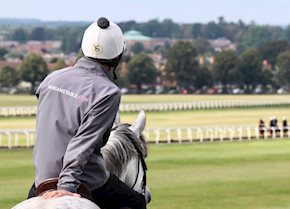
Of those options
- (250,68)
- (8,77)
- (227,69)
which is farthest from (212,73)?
(8,77)

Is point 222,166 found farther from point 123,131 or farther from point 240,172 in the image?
point 123,131

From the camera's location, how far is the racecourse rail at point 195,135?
40344 mm

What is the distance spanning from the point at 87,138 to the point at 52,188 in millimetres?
360

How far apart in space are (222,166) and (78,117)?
846 inches

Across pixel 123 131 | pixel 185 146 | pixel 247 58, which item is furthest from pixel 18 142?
pixel 247 58

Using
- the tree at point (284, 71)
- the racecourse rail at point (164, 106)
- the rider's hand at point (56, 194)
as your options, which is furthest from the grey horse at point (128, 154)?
the tree at point (284, 71)

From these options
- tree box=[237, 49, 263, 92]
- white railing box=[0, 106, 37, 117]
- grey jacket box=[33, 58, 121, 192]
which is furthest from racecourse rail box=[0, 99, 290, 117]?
tree box=[237, 49, 263, 92]

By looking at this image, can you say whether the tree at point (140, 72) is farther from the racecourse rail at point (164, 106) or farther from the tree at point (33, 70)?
the racecourse rail at point (164, 106)

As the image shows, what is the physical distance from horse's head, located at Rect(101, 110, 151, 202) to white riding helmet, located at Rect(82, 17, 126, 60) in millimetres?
605

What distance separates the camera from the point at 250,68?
544 feet

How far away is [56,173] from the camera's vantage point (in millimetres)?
6328

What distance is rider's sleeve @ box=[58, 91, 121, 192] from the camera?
20.1 feet

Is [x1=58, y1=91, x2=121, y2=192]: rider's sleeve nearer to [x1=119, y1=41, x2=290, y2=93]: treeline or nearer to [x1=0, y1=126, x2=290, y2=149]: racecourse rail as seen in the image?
[x1=0, y1=126, x2=290, y2=149]: racecourse rail

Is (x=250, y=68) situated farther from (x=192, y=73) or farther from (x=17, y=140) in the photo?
(x=17, y=140)
